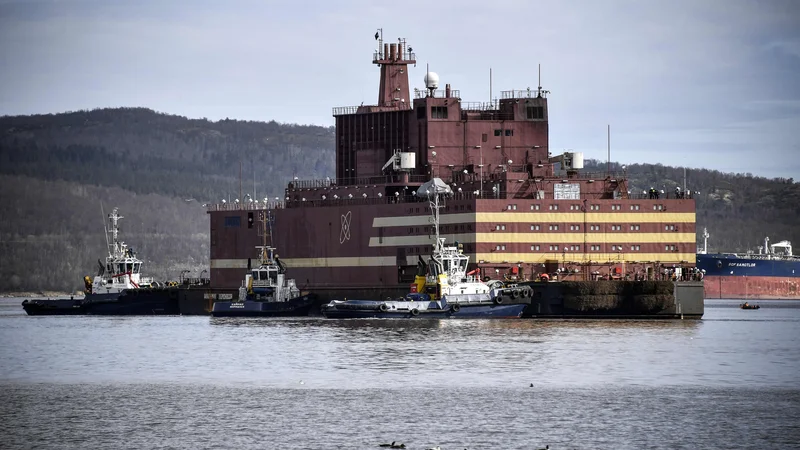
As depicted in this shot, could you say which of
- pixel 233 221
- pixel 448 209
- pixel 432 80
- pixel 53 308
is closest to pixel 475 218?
pixel 448 209

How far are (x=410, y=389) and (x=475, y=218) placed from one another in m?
55.9

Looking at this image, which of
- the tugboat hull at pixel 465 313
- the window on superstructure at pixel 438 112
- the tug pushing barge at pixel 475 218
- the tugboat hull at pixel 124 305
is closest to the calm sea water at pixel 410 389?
the tugboat hull at pixel 465 313

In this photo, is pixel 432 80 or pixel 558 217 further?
pixel 432 80

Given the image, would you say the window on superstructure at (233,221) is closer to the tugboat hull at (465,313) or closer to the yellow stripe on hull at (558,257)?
the yellow stripe on hull at (558,257)

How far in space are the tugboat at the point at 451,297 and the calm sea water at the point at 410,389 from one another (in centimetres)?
743

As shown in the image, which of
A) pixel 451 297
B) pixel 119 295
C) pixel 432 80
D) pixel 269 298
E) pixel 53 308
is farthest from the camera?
pixel 53 308

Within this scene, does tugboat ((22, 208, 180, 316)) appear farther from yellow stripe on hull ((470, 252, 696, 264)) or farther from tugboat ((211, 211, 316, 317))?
yellow stripe on hull ((470, 252, 696, 264))

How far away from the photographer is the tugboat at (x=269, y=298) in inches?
4929

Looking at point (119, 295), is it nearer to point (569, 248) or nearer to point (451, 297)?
point (451, 297)

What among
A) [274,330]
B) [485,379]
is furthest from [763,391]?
[274,330]

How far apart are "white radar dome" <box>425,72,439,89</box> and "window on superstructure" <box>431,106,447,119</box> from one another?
246 centimetres

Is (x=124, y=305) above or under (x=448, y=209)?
under

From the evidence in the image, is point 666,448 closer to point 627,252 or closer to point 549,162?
point 627,252

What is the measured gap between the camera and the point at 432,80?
13312 centimetres
